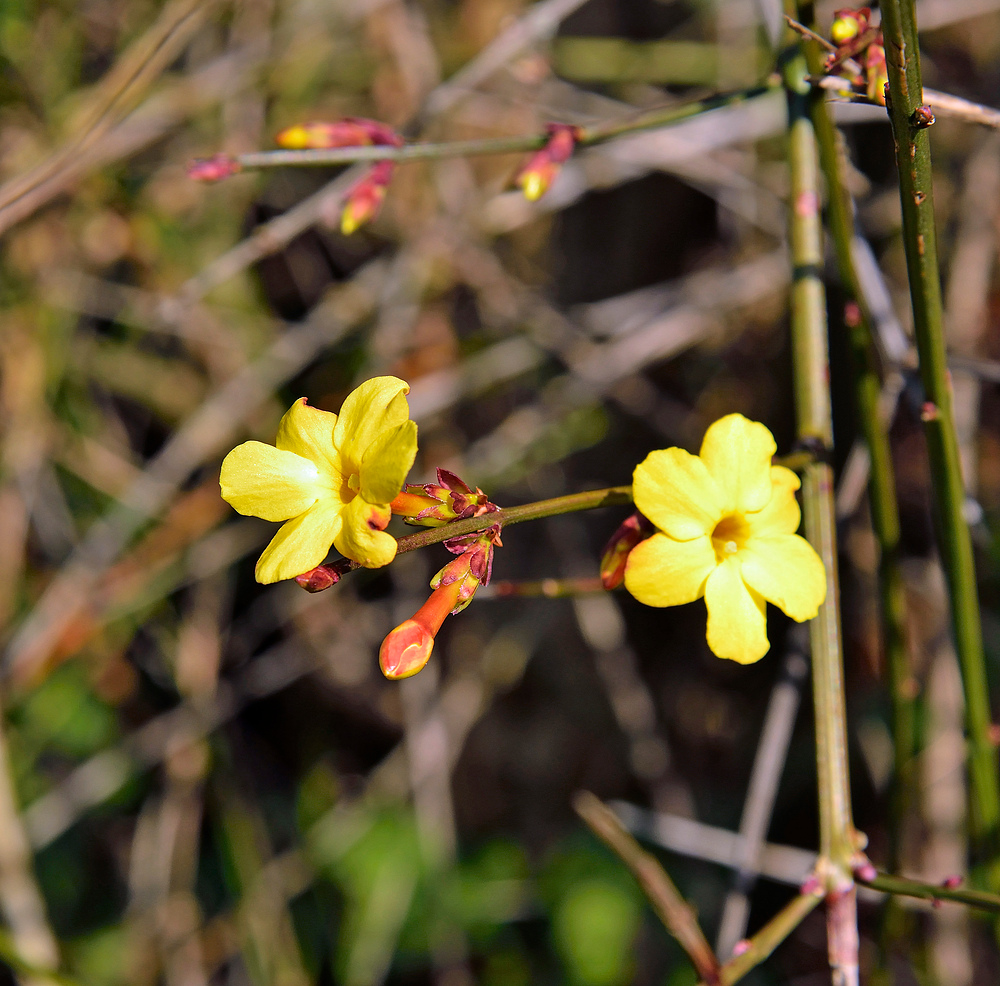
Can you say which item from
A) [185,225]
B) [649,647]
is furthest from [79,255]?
[649,647]

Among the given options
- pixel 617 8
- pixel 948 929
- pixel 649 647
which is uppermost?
pixel 617 8

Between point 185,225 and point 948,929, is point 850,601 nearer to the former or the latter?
point 948,929

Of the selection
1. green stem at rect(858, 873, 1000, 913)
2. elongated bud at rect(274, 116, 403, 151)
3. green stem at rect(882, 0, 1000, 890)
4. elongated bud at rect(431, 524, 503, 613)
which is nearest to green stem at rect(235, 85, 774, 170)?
elongated bud at rect(274, 116, 403, 151)

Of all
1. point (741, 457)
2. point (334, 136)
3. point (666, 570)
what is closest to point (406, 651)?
point (666, 570)

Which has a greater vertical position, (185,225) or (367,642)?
(185,225)

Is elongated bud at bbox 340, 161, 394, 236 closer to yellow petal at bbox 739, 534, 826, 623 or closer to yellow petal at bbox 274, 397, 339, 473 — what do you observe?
yellow petal at bbox 274, 397, 339, 473
